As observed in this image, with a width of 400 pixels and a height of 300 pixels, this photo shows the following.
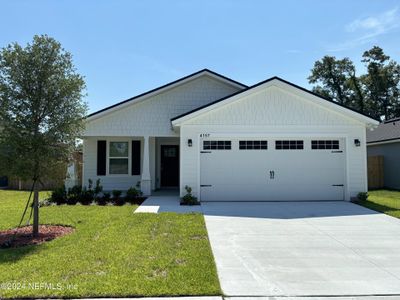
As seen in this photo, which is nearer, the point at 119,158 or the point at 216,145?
the point at 216,145

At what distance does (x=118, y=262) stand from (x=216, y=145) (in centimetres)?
818

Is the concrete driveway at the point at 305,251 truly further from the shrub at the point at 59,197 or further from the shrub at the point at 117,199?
the shrub at the point at 59,197

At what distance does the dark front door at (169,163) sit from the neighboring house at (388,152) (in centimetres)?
1112

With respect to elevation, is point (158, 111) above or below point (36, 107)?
above

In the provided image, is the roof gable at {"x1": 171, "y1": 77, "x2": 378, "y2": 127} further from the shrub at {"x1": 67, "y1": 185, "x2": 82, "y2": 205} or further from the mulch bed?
the mulch bed

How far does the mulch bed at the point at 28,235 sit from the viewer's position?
23.8 feet

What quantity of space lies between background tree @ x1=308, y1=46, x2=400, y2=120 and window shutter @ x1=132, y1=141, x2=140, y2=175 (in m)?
33.4

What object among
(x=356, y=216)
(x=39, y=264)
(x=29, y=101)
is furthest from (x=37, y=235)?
(x=356, y=216)

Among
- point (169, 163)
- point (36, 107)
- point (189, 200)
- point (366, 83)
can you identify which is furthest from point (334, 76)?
point (36, 107)

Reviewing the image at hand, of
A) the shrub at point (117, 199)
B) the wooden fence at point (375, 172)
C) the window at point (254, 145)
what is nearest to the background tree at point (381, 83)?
the wooden fence at point (375, 172)

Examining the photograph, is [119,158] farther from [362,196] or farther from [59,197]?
[362,196]

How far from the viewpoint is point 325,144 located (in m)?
13.6

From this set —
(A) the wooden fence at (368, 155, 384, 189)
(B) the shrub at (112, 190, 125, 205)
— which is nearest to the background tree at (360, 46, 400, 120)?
(A) the wooden fence at (368, 155, 384, 189)

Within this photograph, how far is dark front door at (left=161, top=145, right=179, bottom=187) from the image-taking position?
1869cm
